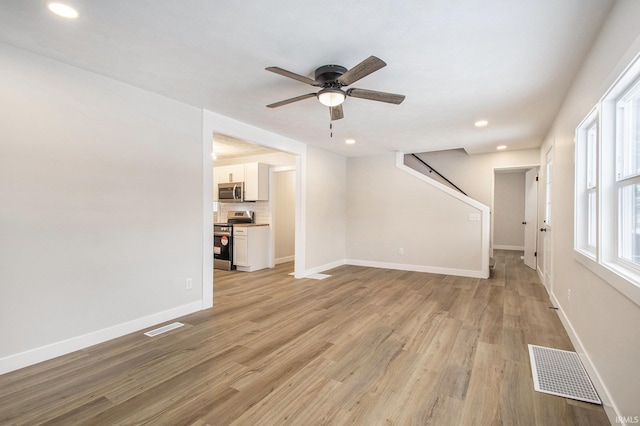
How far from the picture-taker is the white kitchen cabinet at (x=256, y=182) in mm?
6449

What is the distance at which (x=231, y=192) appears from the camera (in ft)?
22.3

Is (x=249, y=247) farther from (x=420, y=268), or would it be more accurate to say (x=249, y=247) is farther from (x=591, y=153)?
(x=591, y=153)

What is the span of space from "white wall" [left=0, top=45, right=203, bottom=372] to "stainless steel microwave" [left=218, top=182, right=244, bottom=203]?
3.10 meters

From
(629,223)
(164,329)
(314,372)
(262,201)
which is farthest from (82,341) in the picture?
(262,201)

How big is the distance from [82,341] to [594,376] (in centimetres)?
407

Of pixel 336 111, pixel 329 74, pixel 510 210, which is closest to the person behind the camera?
pixel 329 74

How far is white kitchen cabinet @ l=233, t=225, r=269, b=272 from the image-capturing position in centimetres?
620

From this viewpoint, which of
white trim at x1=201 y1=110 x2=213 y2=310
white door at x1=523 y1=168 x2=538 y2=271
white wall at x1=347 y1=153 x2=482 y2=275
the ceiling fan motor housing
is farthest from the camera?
white door at x1=523 y1=168 x2=538 y2=271

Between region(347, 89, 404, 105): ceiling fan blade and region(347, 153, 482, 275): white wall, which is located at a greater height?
region(347, 89, 404, 105): ceiling fan blade

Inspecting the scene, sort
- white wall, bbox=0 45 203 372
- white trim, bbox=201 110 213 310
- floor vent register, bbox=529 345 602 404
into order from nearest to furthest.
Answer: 1. floor vent register, bbox=529 345 602 404
2. white wall, bbox=0 45 203 372
3. white trim, bbox=201 110 213 310

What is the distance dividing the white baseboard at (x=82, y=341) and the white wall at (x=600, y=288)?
3.74m

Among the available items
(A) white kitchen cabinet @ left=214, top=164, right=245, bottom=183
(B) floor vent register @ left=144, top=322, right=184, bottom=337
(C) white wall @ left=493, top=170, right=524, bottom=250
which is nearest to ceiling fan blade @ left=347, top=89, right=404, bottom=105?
(B) floor vent register @ left=144, top=322, right=184, bottom=337

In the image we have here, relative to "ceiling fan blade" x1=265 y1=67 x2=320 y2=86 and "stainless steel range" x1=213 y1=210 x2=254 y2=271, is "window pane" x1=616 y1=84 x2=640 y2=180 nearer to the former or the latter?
"ceiling fan blade" x1=265 y1=67 x2=320 y2=86

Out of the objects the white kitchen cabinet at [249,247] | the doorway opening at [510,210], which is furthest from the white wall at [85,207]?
the doorway opening at [510,210]
